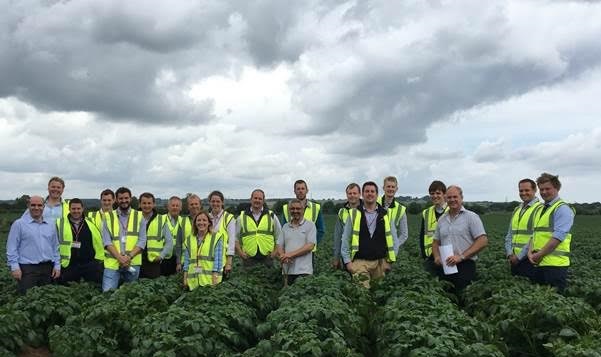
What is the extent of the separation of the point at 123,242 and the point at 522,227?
6165 mm

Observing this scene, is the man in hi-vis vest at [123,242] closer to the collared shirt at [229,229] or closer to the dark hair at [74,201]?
the dark hair at [74,201]

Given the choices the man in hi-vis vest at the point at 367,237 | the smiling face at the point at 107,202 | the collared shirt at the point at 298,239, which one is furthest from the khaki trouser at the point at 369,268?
the smiling face at the point at 107,202

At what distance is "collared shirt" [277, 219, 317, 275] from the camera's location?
9.33 metres

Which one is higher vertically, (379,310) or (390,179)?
(390,179)

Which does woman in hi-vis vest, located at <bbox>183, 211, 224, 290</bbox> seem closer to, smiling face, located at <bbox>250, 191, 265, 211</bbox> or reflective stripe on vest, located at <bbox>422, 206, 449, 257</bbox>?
smiling face, located at <bbox>250, 191, 265, 211</bbox>

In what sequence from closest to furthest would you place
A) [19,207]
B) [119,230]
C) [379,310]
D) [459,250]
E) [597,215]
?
[379,310], [459,250], [119,230], [19,207], [597,215]

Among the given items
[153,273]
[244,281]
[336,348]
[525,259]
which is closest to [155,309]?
[244,281]

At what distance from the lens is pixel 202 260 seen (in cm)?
879

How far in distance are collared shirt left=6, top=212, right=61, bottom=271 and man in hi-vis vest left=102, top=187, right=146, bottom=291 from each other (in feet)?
2.56

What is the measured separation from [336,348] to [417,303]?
1777 mm

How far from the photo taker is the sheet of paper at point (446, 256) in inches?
335

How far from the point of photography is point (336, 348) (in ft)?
17.8

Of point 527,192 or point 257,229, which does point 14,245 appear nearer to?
point 257,229

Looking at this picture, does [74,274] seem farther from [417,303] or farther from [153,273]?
[417,303]
